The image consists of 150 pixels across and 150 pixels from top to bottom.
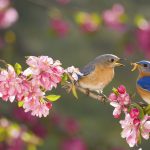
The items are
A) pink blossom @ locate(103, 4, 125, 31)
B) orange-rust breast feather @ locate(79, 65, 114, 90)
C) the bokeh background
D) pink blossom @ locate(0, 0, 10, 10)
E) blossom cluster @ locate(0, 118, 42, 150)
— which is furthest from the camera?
pink blossom @ locate(103, 4, 125, 31)

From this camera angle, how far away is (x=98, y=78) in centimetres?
225

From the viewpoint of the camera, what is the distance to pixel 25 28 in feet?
22.6

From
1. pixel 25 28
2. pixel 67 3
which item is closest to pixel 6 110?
pixel 25 28

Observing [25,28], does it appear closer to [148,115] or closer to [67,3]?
[67,3]

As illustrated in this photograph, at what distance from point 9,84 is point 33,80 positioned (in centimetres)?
9

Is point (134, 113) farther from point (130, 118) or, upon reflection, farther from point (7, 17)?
point (7, 17)

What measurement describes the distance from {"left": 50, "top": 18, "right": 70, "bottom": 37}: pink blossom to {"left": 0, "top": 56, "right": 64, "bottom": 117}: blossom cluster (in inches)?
172

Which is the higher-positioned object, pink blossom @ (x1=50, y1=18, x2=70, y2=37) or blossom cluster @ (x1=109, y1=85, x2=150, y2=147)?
pink blossom @ (x1=50, y1=18, x2=70, y2=37)

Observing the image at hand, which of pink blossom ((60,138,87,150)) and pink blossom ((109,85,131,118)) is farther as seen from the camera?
pink blossom ((60,138,87,150))

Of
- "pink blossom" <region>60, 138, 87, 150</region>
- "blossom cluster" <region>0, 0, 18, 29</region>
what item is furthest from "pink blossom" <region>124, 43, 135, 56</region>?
"blossom cluster" <region>0, 0, 18, 29</region>

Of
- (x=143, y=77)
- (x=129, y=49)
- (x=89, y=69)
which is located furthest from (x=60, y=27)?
(x=143, y=77)

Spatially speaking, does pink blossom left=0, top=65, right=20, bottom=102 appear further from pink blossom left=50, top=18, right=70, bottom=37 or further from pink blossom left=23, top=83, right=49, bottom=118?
pink blossom left=50, top=18, right=70, bottom=37

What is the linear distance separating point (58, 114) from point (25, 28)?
3.58 ft

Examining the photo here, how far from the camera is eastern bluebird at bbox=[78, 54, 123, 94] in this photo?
218 cm
